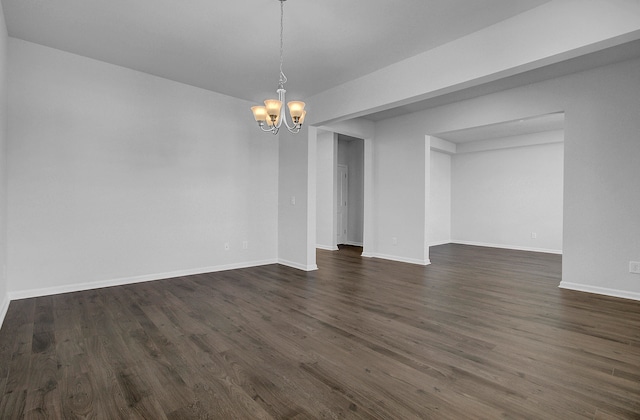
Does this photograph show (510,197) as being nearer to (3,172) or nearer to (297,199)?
(297,199)

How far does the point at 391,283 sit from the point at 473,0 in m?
3.33

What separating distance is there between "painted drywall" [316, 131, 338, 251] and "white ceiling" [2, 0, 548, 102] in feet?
11.5

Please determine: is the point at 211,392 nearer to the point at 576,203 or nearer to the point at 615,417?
the point at 615,417

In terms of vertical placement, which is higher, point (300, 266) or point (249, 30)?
point (249, 30)

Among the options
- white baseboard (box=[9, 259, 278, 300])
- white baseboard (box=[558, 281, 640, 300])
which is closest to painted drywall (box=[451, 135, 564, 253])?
white baseboard (box=[558, 281, 640, 300])

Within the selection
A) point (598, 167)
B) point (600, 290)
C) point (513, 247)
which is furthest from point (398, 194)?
point (513, 247)

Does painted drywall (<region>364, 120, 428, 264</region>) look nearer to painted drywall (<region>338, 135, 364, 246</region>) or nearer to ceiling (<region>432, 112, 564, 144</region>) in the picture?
ceiling (<region>432, 112, 564, 144</region>)

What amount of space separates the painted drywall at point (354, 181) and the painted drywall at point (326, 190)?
0.84 metres

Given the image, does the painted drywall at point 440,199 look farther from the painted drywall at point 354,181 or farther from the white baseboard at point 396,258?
the white baseboard at point 396,258

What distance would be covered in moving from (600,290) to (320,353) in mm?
3823

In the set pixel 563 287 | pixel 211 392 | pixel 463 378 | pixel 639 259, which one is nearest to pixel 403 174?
pixel 563 287

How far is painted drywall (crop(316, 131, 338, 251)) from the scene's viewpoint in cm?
786

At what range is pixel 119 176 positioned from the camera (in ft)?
14.0

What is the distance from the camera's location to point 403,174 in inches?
248
